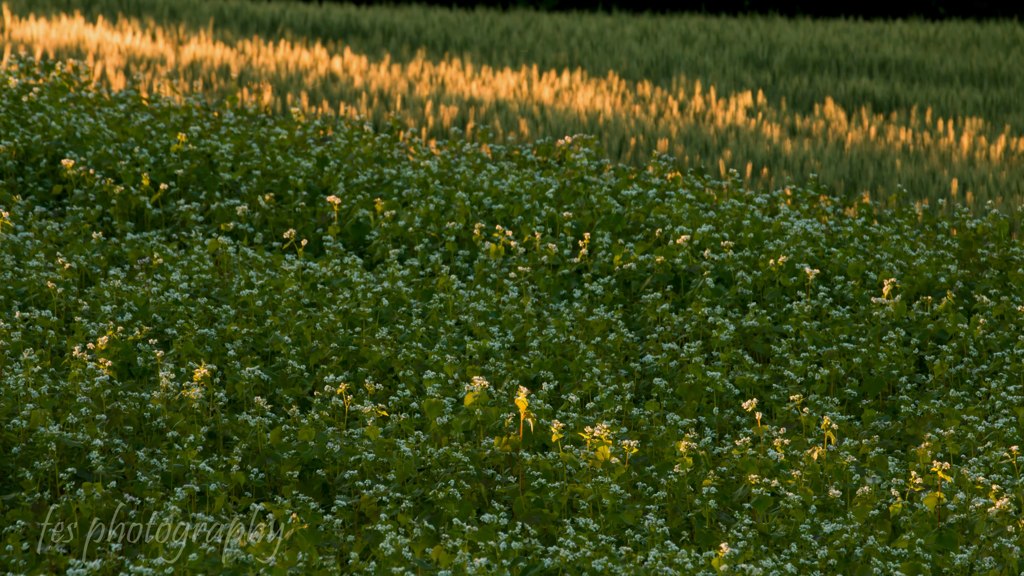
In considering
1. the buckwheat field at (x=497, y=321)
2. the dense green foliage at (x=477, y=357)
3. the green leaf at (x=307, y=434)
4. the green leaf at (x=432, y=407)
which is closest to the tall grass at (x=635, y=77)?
the buckwheat field at (x=497, y=321)

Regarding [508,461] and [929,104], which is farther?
[929,104]

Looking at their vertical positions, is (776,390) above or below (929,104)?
below

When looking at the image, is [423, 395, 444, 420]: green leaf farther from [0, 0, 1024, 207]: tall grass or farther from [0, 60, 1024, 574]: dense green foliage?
[0, 0, 1024, 207]: tall grass

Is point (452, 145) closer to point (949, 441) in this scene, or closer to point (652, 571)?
point (949, 441)

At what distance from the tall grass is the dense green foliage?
0.81 m

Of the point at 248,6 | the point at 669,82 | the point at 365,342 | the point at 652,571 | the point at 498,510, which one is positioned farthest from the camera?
the point at 248,6

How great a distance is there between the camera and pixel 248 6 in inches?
747

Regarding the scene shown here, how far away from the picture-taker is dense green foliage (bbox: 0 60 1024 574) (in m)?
5.76

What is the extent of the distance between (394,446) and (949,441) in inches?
111

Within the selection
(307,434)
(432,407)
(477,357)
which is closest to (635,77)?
(477,357)

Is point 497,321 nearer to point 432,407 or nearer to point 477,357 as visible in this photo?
point 477,357

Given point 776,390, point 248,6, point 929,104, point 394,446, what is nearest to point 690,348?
point 776,390

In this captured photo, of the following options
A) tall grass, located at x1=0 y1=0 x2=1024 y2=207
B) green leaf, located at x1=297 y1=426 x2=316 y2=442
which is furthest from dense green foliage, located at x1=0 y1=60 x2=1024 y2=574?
tall grass, located at x1=0 y1=0 x2=1024 y2=207

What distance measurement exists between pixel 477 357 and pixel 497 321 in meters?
0.71
